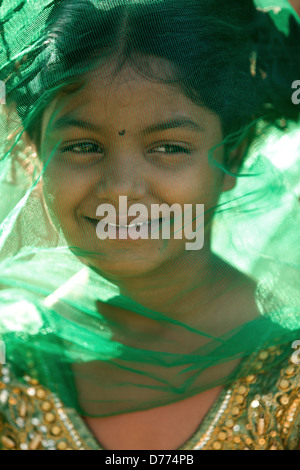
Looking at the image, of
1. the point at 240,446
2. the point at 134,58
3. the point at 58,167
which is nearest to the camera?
the point at 134,58

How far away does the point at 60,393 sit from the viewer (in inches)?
48.5

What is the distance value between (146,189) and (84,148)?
14cm

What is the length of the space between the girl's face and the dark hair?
0.09 ft

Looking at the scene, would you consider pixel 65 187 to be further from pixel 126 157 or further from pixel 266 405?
pixel 266 405

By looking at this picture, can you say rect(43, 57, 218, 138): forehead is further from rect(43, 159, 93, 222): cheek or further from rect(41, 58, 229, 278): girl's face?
rect(43, 159, 93, 222): cheek

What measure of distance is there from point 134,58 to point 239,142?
266 mm

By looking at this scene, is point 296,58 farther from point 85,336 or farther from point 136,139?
point 85,336

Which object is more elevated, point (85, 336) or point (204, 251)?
point (204, 251)

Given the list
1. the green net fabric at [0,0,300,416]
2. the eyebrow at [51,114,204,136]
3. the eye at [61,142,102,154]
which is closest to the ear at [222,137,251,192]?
the green net fabric at [0,0,300,416]

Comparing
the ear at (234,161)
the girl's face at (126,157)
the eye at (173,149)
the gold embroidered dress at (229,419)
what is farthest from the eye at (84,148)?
the gold embroidered dress at (229,419)

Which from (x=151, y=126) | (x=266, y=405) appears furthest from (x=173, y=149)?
(x=266, y=405)

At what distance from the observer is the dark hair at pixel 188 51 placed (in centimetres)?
97

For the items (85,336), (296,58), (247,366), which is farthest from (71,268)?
(296,58)

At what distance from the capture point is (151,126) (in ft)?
3.32
